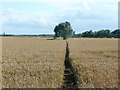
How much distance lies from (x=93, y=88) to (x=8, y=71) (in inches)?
256

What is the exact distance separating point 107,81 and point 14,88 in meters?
4.17

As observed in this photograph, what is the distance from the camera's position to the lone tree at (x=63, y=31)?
146 metres

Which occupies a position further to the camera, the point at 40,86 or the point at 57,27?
the point at 57,27

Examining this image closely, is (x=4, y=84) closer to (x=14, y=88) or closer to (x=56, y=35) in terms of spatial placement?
(x=14, y=88)

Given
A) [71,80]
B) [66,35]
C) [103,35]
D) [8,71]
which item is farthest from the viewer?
[103,35]

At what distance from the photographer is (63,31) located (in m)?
146

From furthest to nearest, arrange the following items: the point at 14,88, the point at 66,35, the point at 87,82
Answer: the point at 66,35, the point at 87,82, the point at 14,88

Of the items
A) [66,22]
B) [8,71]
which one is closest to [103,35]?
[66,22]

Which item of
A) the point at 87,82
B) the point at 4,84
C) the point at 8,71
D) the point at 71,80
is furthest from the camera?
the point at 8,71

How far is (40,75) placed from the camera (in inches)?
602

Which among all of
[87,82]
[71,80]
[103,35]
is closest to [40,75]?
[71,80]

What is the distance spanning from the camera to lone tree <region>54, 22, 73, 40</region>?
146 meters

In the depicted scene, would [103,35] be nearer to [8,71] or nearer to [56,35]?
[56,35]

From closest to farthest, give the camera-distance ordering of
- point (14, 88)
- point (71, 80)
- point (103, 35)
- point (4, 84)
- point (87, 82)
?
1. point (14, 88)
2. point (4, 84)
3. point (87, 82)
4. point (71, 80)
5. point (103, 35)
